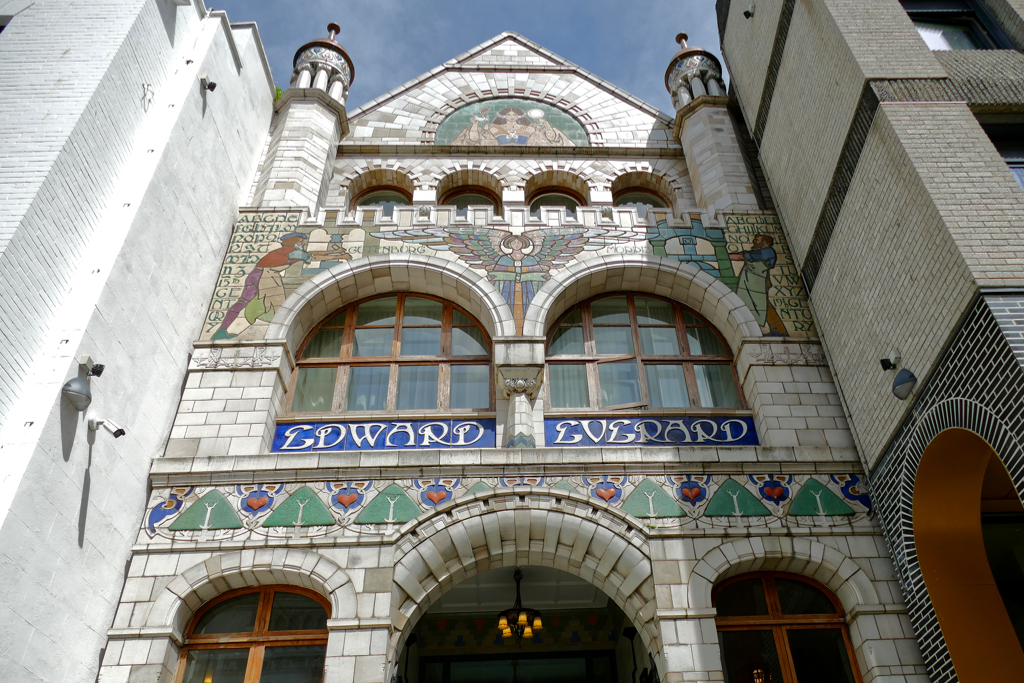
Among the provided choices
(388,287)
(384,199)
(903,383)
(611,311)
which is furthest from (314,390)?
(903,383)

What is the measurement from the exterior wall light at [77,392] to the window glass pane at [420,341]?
4221mm

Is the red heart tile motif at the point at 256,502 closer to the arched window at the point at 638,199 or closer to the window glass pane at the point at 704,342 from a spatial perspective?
the window glass pane at the point at 704,342

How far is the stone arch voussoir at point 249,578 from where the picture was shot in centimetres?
784

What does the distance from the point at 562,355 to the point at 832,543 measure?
401 cm

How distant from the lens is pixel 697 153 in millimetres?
13617

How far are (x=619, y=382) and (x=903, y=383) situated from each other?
142 inches

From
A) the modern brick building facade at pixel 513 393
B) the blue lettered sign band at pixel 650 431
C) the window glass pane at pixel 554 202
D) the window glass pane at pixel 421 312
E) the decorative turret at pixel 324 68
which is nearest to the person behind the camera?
the modern brick building facade at pixel 513 393

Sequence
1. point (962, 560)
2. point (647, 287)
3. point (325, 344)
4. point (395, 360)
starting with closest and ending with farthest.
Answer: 1. point (962, 560)
2. point (395, 360)
3. point (325, 344)
4. point (647, 287)

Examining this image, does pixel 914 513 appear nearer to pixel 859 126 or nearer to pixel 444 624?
pixel 859 126

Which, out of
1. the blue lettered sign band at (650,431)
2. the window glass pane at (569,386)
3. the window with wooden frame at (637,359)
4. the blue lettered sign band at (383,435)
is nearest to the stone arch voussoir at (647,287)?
the window with wooden frame at (637,359)

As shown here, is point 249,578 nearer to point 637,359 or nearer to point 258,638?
point 258,638

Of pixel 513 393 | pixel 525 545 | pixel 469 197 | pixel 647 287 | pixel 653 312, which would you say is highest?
pixel 469 197

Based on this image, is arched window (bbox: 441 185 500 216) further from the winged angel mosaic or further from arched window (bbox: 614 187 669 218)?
the winged angel mosaic

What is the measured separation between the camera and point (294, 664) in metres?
7.91
